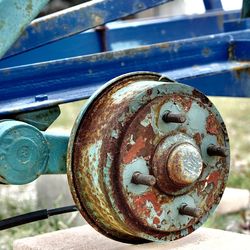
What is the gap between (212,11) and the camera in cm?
398

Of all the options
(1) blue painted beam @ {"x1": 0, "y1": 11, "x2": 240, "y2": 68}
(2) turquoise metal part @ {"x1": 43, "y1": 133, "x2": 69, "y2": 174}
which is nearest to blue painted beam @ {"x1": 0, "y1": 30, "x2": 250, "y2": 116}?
(2) turquoise metal part @ {"x1": 43, "y1": 133, "x2": 69, "y2": 174}

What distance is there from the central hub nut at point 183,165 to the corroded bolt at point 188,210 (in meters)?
0.08

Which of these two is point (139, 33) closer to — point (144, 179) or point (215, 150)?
point (215, 150)

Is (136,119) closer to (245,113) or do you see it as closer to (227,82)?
(227,82)

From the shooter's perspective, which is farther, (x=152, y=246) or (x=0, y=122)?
(x=152, y=246)

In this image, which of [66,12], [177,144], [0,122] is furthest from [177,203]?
[66,12]

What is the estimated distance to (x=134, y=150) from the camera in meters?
2.06

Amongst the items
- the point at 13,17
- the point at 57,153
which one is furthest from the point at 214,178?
the point at 13,17

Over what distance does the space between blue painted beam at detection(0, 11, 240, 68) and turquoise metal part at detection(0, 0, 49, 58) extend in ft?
3.58

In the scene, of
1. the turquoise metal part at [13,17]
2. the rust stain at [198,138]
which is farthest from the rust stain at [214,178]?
the turquoise metal part at [13,17]

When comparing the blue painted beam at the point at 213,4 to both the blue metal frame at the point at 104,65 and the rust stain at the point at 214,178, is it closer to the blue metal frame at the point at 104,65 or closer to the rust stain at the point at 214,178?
the blue metal frame at the point at 104,65

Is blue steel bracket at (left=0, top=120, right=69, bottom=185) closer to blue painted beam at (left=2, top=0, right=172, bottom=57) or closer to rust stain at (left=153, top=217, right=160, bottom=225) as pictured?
rust stain at (left=153, top=217, right=160, bottom=225)

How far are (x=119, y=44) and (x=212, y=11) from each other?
1.83ft

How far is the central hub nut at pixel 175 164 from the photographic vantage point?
208 centimetres
